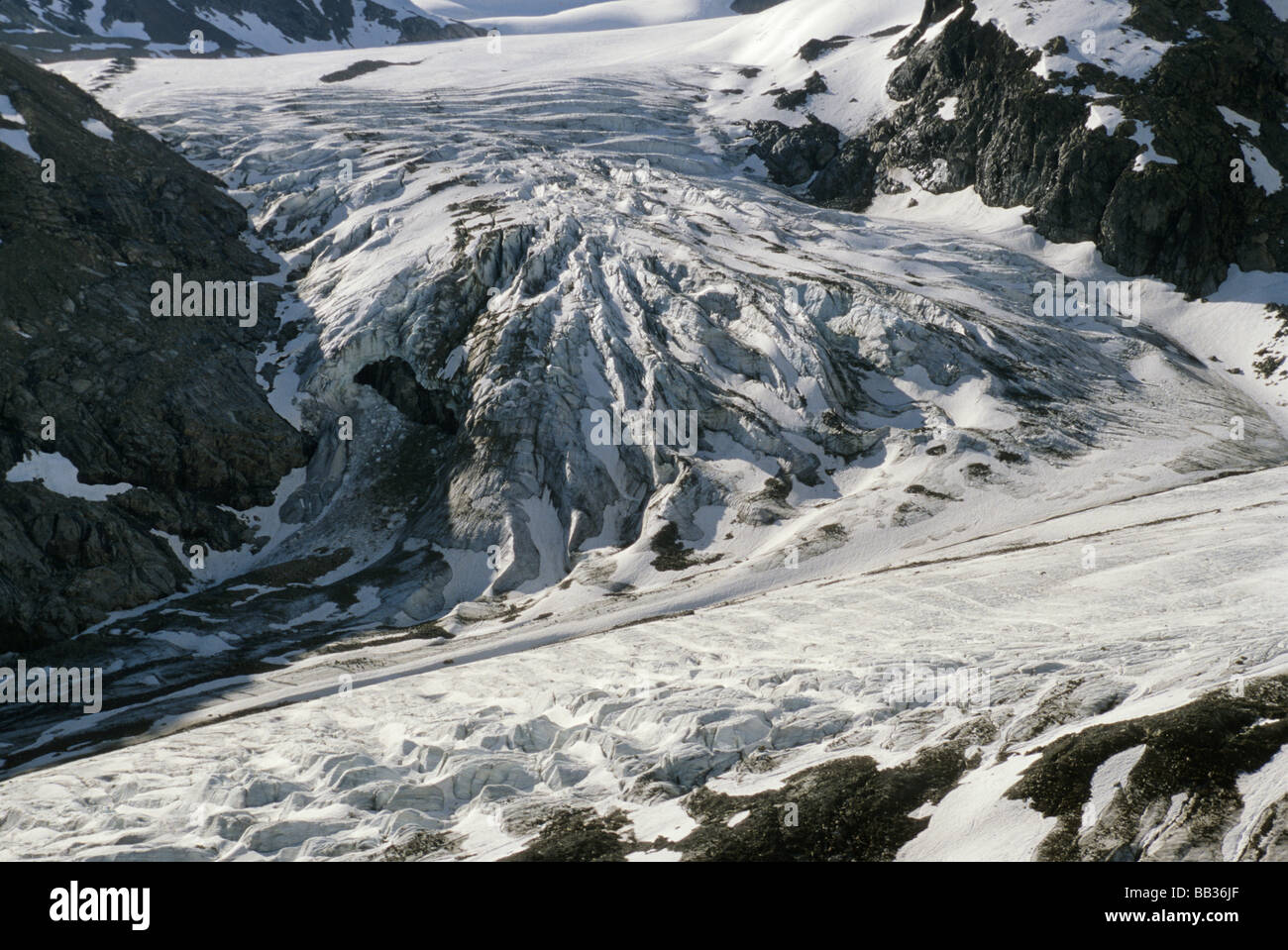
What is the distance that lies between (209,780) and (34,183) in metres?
75.2

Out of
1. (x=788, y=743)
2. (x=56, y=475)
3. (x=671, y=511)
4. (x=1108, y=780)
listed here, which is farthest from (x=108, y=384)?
(x=1108, y=780)

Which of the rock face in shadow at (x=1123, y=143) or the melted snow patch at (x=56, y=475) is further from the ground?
the rock face in shadow at (x=1123, y=143)

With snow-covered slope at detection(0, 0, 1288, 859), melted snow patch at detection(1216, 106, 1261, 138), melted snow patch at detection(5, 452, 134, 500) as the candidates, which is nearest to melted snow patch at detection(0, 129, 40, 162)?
snow-covered slope at detection(0, 0, 1288, 859)

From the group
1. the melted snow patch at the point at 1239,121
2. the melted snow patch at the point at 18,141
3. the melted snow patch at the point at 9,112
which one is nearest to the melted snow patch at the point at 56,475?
the melted snow patch at the point at 18,141

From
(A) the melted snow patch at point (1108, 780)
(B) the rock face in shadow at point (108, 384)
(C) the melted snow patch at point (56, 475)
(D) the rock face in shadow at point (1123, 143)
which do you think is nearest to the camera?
(A) the melted snow patch at point (1108, 780)

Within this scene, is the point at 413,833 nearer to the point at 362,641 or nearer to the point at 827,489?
the point at 362,641

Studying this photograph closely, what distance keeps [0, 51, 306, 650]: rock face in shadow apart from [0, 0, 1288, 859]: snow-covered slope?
10.4 ft

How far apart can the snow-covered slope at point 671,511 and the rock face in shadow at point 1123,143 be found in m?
3.05

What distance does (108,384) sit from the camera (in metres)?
73.0

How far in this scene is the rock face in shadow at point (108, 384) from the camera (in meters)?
61.3

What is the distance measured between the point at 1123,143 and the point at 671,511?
229 ft

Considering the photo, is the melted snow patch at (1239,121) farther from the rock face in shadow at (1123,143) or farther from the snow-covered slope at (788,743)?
the snow-covered slope at (788,743)

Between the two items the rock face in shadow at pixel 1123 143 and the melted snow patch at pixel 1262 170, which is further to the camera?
the melted snow patch at pixel 1262 170

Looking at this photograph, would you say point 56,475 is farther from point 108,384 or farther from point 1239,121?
point 1239,121
